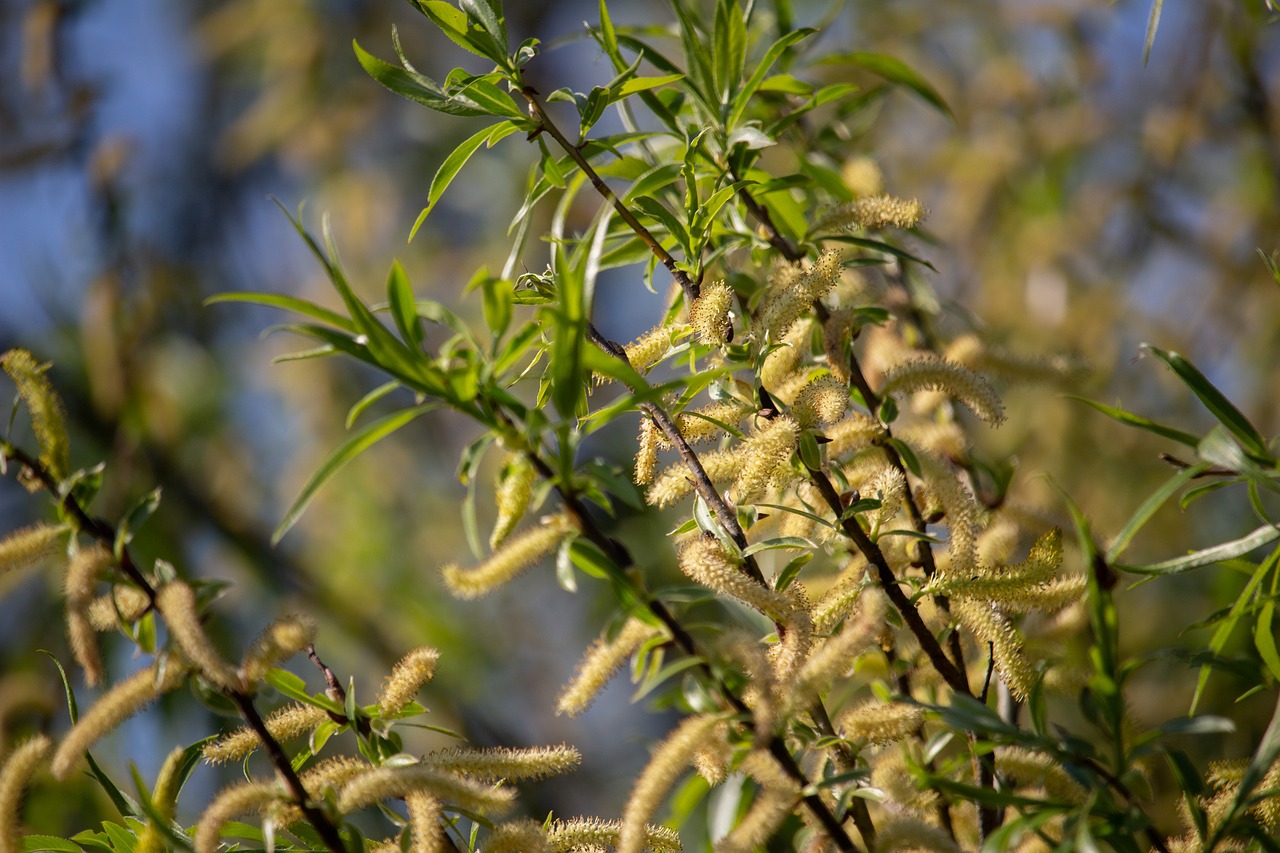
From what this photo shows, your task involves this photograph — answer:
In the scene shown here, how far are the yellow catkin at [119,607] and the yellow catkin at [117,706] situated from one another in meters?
0.06

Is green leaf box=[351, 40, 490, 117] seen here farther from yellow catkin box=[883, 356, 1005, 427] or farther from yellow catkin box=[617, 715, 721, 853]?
yellow catkin box=[617, 715, 721, 853]

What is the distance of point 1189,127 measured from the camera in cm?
312

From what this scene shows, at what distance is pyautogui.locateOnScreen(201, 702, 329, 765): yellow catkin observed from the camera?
0.95 meters

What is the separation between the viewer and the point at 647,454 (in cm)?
102

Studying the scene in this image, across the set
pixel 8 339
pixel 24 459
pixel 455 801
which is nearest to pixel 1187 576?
pixel 455 801

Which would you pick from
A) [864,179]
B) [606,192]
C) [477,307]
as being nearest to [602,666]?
[606,192]

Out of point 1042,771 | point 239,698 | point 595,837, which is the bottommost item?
point 1042,771

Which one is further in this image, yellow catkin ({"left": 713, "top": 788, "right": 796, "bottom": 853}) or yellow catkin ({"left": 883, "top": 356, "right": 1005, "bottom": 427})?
yellow catkin ({"left": 883, "top": 356, "right": 1005, "bottom": 427})

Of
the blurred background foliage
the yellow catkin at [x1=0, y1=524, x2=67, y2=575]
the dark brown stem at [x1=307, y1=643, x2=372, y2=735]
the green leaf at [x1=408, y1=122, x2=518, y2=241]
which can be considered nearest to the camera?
the yellow catkin at [x1=0, y1=524, x2=67, y2=575]

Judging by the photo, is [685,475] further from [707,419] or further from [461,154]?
[461,154]

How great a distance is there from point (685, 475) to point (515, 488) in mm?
244

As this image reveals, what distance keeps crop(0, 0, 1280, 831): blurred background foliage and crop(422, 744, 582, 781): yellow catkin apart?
1698mm

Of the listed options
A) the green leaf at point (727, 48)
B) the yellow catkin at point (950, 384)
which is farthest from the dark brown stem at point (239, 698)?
the green leaf at point (727, 48)

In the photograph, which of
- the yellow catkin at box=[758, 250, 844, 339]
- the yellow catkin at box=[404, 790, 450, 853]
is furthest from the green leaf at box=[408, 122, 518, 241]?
the yellow catkin at box=[404, 790, 450, 853]
